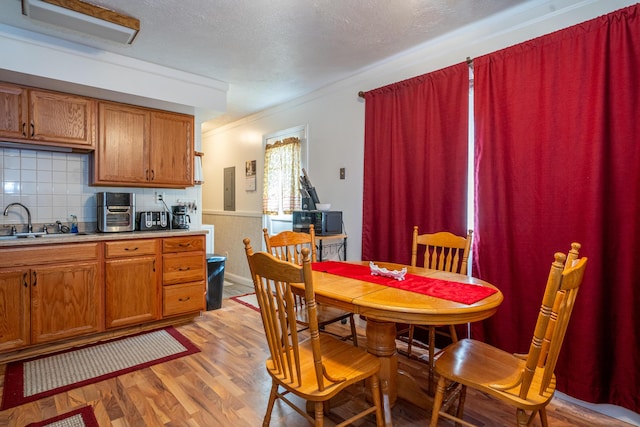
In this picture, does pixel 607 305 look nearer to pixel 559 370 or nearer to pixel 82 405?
pixel 559 370

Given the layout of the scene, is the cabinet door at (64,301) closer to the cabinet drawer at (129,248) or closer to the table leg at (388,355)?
the cabinet drawer at (129,248)

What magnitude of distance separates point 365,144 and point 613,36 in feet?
6.00

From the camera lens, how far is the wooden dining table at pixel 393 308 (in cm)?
138

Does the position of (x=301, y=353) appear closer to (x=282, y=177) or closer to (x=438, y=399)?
(x=438, y=399)

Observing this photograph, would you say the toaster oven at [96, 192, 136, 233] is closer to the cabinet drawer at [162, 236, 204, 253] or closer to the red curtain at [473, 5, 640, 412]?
the cabinet drawer at [162, 236, 204, 253]

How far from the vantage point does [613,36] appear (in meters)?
1.85

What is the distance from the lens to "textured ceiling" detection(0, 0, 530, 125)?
7.32 ft

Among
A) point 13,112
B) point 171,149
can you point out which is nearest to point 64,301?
point 13,112

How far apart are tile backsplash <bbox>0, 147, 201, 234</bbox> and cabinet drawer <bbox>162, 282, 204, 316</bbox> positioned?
102 cm

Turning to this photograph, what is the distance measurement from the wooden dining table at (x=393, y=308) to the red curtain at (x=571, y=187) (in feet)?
1.95

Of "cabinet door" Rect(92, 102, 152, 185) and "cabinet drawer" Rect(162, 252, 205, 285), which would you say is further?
"cabinet drawer" Rect(162, 252, 205, 285)

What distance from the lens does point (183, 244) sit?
128 inches

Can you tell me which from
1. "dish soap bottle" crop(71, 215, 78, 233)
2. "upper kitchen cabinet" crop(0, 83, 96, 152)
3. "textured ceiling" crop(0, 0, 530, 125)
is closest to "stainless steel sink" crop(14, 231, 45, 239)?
"dish soap bottle" crop(71, 215, 78, 233)

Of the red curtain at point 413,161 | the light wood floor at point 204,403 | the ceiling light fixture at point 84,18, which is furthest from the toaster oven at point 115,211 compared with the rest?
the red curtain at point 413,161
